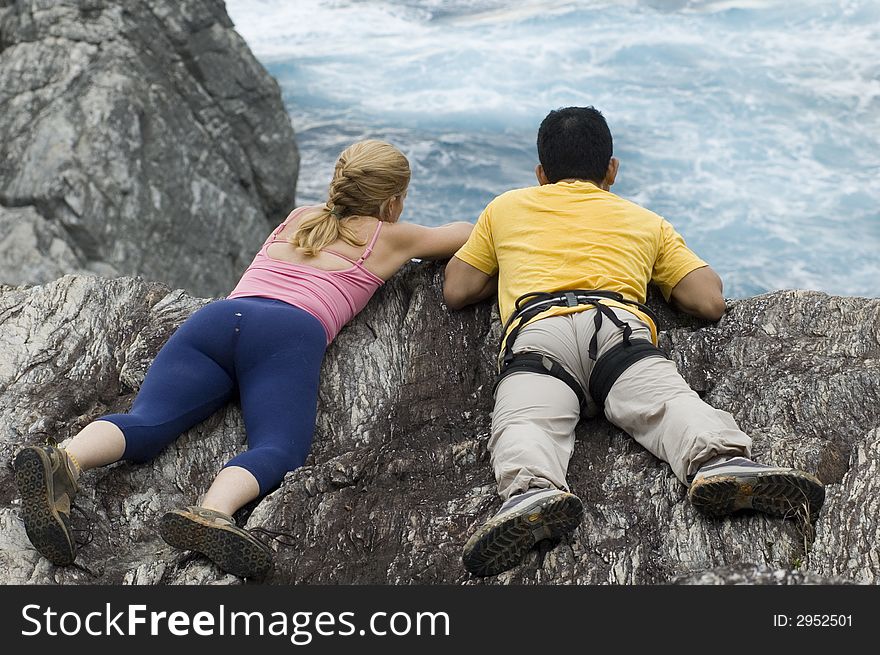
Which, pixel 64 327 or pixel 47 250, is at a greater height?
pixel 64 327

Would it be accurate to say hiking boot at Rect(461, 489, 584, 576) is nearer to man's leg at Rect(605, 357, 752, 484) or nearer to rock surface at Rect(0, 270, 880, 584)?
rock surface at Rect(0, 270, 880, 584)

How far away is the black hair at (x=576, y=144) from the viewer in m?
5.57

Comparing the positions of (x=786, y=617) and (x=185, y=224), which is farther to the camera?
(x=185, y=224)

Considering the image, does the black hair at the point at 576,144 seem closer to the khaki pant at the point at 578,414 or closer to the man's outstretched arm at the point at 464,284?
the man's outstretched arm at the point at 464,284

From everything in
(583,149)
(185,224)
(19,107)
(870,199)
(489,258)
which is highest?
(583,149)

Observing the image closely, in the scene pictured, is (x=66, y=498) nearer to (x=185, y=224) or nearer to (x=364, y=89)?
(x=185, y=224)

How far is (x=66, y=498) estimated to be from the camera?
451cm

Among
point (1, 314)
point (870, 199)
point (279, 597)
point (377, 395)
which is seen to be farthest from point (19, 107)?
point (870, 199)

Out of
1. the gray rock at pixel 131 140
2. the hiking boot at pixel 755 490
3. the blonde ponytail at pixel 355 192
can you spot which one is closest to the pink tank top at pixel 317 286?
the blonde ponytail at pixel 355 192

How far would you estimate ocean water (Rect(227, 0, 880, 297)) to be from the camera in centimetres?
2408

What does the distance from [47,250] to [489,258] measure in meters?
8.27

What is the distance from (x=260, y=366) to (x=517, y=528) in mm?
1739

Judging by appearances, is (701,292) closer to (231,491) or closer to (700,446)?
(700,446)

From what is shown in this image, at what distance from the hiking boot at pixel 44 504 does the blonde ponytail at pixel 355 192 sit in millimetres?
1979
